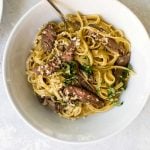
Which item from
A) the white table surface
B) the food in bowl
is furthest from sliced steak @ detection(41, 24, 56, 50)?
the white table surface

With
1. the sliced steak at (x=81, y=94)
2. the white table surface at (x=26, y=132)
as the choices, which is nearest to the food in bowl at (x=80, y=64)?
the sliced steak at (x=81, y=94)

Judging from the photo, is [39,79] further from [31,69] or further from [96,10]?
[96,10]

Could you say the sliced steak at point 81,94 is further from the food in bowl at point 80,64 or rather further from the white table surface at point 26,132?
the white table surface at point 26,132

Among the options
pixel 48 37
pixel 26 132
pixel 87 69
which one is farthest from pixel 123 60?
pixel 26 132

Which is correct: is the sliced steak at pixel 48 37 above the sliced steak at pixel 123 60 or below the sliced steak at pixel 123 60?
above

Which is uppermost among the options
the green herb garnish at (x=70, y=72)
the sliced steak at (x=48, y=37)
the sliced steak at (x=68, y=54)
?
the sliced steak at (x=48, y=37)
